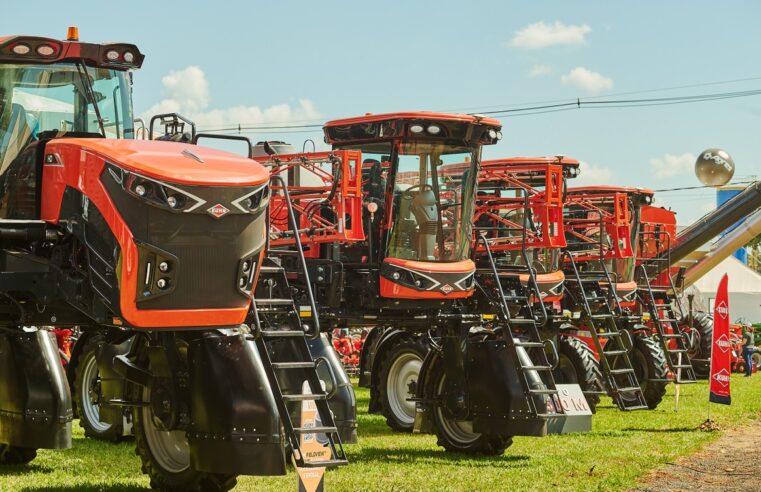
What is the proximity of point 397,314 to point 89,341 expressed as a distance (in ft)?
11.4

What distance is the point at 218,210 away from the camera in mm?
7930

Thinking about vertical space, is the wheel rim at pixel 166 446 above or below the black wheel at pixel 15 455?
above

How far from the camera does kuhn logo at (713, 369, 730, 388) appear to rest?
53.7 ft

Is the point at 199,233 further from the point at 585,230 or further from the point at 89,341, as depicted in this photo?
the point at 585,230

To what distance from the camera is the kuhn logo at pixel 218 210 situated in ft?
25.9

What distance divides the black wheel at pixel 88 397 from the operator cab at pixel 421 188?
331 centimetres

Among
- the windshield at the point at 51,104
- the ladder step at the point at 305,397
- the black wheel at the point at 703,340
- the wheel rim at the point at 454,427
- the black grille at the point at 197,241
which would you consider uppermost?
the windshield at the point at 51,104

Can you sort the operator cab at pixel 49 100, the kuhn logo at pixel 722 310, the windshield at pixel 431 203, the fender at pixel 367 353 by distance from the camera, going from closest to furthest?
the operator cab at pixel 49 100
the windshield at pixel 431 203
the kuhn logo at pixel 722 310
the fender at pixel 367 353

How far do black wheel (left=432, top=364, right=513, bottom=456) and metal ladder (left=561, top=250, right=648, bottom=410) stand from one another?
3.30 m

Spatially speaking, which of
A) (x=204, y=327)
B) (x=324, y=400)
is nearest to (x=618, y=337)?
(x=324, y=400)

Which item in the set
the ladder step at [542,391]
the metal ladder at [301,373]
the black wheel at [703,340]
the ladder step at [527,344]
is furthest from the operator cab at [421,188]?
the black wheel at [703,340]

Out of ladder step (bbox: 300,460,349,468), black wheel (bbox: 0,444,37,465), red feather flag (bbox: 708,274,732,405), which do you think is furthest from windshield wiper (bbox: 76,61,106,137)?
red feather flag (bbox: 708,274,732,405)

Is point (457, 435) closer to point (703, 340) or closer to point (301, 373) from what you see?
point (301, 373)

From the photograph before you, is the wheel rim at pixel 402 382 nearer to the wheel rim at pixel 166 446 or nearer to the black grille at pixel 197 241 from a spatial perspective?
the wheel rim at pixel 166 446
